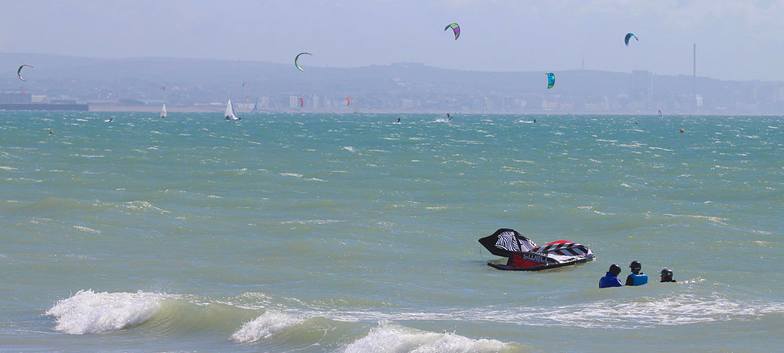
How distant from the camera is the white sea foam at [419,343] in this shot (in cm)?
2086

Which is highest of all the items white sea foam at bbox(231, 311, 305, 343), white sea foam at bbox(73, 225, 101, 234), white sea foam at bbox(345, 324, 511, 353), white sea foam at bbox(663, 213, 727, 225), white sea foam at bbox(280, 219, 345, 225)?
white sea foam at bbox(345, 324, 511, 353)

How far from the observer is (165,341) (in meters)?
22.9

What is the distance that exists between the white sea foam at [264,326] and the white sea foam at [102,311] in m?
2.45

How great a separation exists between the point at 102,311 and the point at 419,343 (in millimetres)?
6995

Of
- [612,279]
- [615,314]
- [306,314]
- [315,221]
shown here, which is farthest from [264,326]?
[315,221]

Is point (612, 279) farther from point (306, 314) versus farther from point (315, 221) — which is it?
point (315, 221)

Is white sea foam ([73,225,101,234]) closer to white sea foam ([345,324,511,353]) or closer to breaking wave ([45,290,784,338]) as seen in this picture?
breaking wave ([45,290,784,338])

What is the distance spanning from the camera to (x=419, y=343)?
69.7 ft

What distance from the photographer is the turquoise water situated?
75.4 feet

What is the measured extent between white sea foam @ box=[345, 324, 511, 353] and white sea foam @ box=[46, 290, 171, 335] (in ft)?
17.5

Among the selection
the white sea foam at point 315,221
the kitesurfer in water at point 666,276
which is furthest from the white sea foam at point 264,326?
the white sea foam at point 315,221

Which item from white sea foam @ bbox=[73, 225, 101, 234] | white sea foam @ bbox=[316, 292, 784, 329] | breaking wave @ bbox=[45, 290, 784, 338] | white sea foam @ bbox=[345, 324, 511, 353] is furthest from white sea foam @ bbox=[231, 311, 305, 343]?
white sea foam @ bbox=[73, 225, 101, 234]

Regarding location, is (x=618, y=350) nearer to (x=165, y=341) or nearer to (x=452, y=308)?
(x=452, y=308)

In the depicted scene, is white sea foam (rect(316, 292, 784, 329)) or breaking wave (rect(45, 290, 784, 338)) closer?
breaking wave (rect(45, 290, 784, 338))
